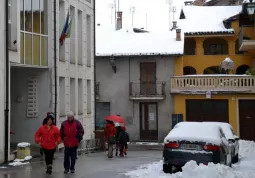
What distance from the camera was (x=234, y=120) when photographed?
122 feet

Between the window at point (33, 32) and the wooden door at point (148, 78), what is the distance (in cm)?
1739

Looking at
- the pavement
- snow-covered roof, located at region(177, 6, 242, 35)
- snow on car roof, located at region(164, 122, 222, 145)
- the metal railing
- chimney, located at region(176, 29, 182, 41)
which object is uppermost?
snow-covered roof, located at region(177, 6, 242, 35)

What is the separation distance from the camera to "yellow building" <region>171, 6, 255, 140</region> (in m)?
37.0

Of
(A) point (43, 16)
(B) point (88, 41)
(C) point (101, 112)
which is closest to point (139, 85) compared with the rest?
(C) point (101, 112)

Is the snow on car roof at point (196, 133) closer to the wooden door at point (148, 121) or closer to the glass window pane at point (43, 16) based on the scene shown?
the glass window pane at point (43, 16)

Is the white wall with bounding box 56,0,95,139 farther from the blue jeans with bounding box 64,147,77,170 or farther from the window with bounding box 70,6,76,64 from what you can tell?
the blue jeans with bounding box 64,147,77,170

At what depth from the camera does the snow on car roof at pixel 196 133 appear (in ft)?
45.4

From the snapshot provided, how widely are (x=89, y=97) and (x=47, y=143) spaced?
1632 centimetres

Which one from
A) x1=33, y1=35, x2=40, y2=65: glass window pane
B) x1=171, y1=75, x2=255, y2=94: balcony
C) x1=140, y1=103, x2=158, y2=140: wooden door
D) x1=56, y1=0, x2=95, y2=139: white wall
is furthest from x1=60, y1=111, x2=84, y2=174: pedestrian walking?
x1=140, y1=103, x2=158, y2=140: wooden door

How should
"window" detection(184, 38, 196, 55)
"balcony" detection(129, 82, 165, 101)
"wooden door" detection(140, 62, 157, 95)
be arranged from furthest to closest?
"window" detection(184, 38, 196, 55)
"wooden door" detection(140, 62, 157, 95)
"balcony" detection(129, 82, 165, 101)

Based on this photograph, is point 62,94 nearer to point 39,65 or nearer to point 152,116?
point 39,65

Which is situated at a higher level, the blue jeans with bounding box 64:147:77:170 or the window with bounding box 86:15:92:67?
the window with bounding box 86:15:92:67

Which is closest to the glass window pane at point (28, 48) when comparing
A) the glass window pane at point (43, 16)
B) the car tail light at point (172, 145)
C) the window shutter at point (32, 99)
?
the glass window pane at point (43, 16)

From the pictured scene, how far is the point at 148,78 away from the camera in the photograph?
129 ft
